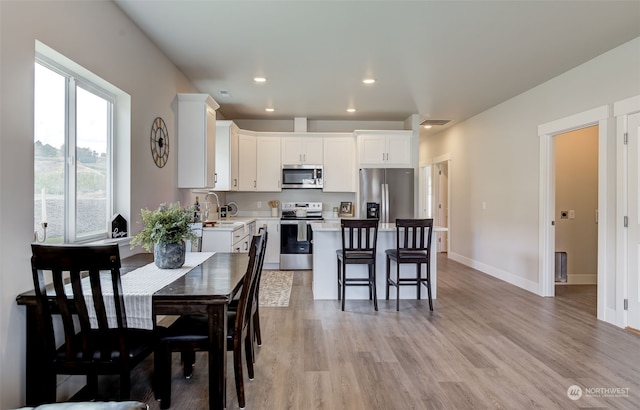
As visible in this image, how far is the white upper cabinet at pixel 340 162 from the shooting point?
6.42 meters

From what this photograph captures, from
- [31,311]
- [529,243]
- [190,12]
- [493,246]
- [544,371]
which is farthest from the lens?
[493,246]

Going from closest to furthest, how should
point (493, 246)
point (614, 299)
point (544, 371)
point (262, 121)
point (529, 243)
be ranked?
point (544, 371) → point (614, 299) → point (529, 243) → point (493, 246) → point (262, 121)

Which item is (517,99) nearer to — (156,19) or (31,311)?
(156,19)

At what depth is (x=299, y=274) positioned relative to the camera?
5.77m

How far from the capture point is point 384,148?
6.20 meters

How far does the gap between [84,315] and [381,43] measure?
10.3 ft

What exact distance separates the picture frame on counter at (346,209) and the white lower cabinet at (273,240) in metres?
1.22

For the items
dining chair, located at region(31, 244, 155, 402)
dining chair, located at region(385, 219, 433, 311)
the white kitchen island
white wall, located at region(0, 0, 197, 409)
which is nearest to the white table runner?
dining chair, located at region(31, 244, 155, 402)

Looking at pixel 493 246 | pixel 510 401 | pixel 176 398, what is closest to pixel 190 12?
pixel 176 398

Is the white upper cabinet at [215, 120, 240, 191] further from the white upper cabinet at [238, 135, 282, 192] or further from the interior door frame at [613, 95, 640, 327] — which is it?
the interior door frame at [613, 95, 640, 327]

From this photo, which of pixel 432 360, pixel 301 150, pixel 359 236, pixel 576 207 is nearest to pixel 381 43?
pixel 359 236

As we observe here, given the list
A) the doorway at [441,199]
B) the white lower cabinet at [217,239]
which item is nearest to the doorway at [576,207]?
the doorway at [441,199]

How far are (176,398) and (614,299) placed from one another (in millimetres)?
3936

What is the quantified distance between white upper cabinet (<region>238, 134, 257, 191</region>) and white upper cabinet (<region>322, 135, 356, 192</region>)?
4.15ft
